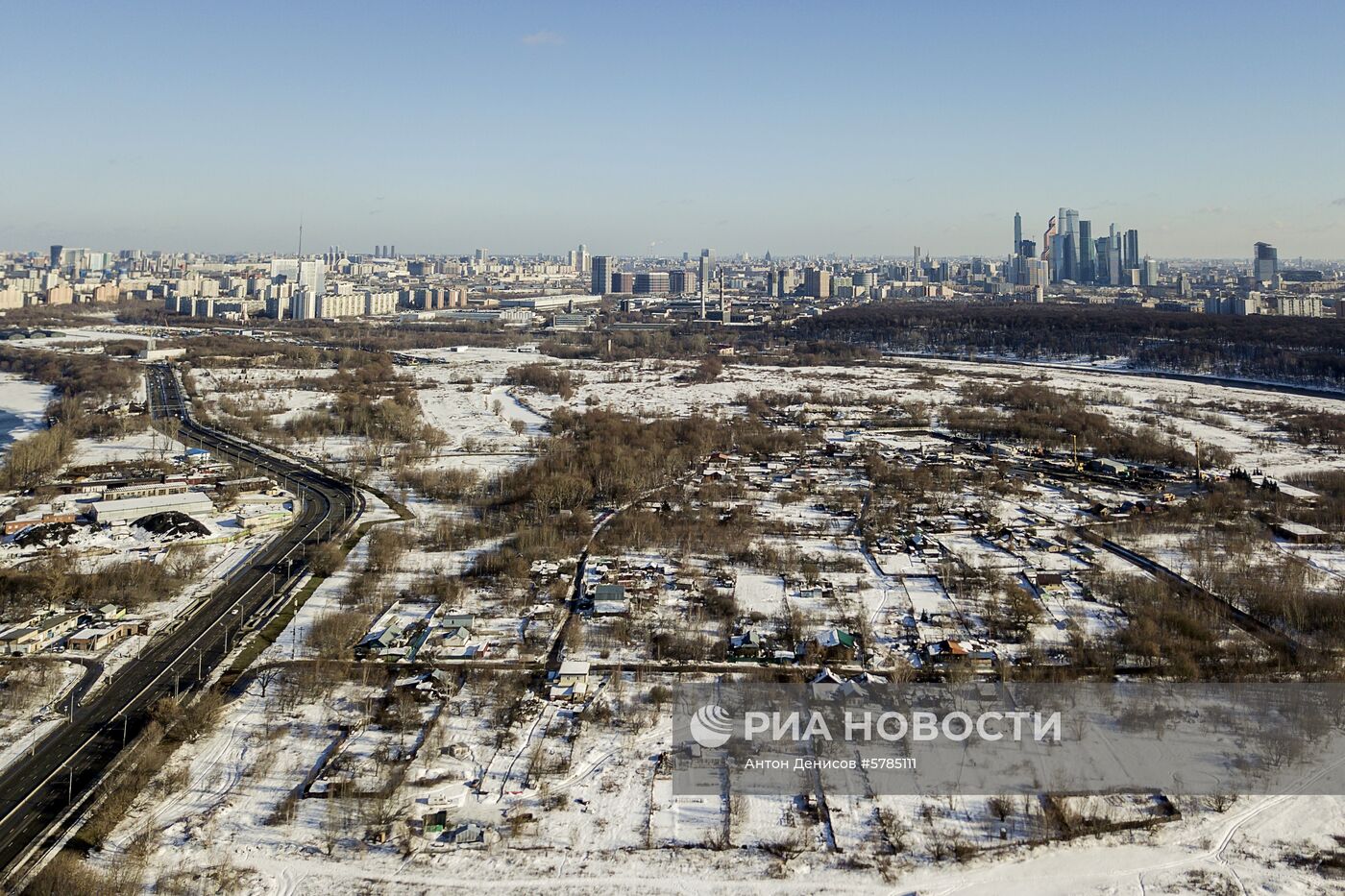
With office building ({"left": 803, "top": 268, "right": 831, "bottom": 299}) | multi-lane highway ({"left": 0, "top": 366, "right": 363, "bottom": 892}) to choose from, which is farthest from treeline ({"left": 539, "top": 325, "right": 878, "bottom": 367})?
office building ({"left": 803, "top": 268, "right": 831, "bottom": 299})

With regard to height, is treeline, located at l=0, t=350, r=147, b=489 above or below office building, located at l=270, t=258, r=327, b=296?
below

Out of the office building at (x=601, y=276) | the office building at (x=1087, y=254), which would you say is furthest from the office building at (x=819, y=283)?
the office building at (x=1087, y=254)

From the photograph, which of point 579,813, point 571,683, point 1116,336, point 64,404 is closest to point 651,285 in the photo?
point 1116,336

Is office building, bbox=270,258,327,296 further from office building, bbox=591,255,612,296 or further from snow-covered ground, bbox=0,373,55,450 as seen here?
snow-covered ground, bbox=0,373,55,450

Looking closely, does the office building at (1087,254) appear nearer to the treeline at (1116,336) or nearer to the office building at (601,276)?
the treeline at (1116,336)

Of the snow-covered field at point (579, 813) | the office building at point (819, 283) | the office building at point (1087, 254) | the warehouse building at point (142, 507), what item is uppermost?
the office building at point (1087, 254)

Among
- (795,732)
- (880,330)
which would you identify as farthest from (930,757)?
(880,330)
